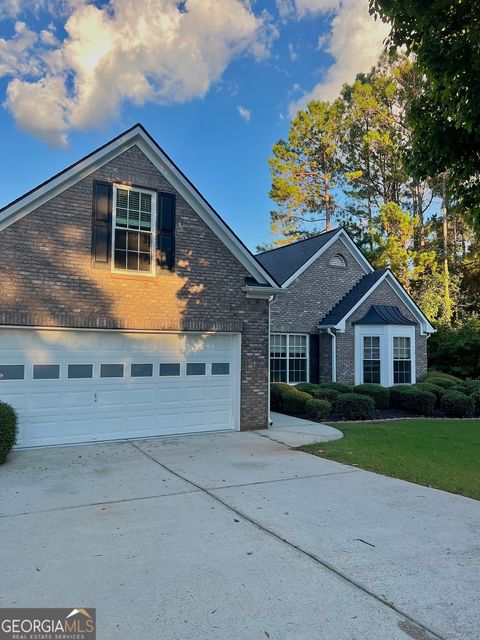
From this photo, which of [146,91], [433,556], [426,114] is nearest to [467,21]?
[426,114]

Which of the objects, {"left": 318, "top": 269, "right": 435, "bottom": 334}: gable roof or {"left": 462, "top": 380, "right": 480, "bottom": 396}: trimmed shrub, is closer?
{"left": 462, "top": 380, "right": 480, "bottom": 396}: trimmed shrub

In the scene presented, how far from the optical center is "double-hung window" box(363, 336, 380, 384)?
63.6 feet

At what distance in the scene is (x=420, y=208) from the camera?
3562 centimetres

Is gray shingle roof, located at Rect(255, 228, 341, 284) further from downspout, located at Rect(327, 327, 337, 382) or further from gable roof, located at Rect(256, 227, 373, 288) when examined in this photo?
downspout, located at Rect(327, 327, 337, 382)

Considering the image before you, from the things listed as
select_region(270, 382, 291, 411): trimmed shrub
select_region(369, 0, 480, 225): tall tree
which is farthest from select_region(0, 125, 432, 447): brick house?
select_region(369, 0, 480, 225): tall tree

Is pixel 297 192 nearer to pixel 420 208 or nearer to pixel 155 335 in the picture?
pixel 420 208

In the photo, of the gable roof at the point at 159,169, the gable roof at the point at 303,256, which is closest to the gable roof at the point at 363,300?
the gable roof at the point at 303,256

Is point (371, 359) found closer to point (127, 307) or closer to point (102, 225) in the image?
point (127, 307)

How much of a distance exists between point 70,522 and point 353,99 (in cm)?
3666

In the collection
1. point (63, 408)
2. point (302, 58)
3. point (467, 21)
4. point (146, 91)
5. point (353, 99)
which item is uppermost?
point (353, 99)

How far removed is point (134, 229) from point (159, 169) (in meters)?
1.59

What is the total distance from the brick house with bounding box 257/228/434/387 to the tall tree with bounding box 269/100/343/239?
49.0ft

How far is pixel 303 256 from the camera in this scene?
68.8ft

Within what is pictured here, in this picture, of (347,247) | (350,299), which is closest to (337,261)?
(347,247)
